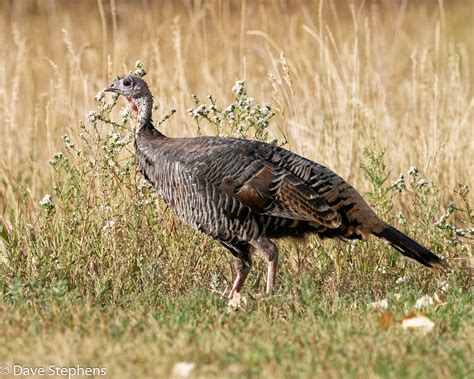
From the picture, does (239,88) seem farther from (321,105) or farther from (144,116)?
(321,105)

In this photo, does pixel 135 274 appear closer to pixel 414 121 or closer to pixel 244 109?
pixel 244 109

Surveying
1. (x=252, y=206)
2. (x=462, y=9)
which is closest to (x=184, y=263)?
(x=252, y=206)

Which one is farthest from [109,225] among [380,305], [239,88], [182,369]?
[182,369]

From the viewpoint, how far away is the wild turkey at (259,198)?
19.5 feet

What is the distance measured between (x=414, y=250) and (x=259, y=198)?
1012 mm

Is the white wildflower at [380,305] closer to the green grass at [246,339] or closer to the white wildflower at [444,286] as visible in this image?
the green grass at [246,339]

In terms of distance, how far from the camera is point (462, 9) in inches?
691

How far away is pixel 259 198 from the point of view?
19.5ft

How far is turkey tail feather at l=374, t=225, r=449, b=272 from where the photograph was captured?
599cm

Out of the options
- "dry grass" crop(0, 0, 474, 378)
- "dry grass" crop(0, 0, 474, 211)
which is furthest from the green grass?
"dry grass" crop(0, 0, 474, 211)

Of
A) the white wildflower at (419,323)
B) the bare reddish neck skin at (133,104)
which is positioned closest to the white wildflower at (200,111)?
the bare reddish neck skin at (133,104)

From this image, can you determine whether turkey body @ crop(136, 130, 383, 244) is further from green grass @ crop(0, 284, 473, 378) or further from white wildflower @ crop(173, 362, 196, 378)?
white wildflower @ crop(173, 362, 196, 378)

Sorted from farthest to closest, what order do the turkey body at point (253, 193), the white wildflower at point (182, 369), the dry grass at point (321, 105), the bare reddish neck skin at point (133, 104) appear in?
the dry grass at point (321, 105) < the bare reddish neck skin at point (133, 104) < the turkey body at point (253, 193) < the white wildflower at point (182, 369)

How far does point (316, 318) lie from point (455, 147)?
137 inches
